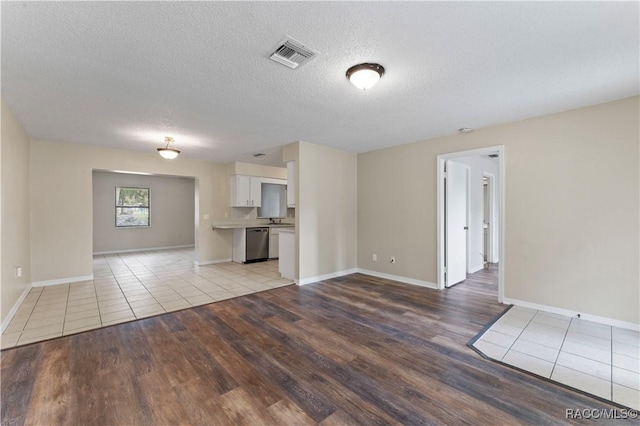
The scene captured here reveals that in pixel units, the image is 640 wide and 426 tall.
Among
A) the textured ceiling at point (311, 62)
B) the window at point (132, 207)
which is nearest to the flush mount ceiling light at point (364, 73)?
the textured ceiling at point (311, 62)

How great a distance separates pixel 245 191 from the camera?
691cm

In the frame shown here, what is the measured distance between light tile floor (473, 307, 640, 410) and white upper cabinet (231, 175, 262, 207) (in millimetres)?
5736

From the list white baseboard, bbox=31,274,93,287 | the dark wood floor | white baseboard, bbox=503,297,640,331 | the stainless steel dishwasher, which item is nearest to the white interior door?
white baseboard, bbox=503,297,640,331

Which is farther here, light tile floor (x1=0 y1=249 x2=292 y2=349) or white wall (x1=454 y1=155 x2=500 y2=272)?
white wall (x1=454 y1=155 x2=500 y2=272)

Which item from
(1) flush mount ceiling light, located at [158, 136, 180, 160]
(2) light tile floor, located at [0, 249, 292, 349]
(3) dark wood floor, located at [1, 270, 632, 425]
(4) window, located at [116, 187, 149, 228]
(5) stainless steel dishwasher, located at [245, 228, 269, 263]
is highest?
(1) flush mount ceiling light, located at [158, 136, 180, 160]

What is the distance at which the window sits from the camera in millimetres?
8492

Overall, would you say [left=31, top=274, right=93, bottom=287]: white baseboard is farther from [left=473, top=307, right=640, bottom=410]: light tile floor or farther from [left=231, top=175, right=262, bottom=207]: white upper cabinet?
[left=473, top=307, right=640, bottom=410]: light tile floor

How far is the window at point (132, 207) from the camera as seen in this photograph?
849 centimetres

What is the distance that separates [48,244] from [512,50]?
22.9 feet

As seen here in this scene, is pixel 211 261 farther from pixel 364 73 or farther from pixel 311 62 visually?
pixel 364 73

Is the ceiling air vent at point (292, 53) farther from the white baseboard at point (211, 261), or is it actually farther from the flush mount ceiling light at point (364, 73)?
the white baseboard at point (211, 261)

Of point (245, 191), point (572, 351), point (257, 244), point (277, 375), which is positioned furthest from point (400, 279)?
point (245, 191)

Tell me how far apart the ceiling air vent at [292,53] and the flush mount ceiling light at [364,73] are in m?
0.38

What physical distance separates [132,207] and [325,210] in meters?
7.19
